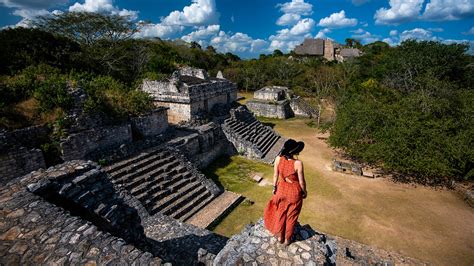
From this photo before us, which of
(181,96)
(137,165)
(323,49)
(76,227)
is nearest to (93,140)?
(137,165)

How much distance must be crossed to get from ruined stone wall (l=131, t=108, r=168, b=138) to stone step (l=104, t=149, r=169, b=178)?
1.43m

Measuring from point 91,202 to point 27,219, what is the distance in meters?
1.24

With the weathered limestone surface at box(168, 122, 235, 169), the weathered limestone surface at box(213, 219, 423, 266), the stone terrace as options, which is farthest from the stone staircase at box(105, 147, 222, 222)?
the weathered limestone surface at box(213, 219, 423, 266)

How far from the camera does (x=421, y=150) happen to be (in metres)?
11.2

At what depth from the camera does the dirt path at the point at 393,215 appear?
784cm

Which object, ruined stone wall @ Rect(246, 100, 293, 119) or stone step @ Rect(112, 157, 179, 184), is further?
ruined stone wall @ Rect(246, 100, 293, 119)

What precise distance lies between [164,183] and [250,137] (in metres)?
7.10

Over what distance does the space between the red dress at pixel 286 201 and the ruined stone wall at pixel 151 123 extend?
8.96 meters

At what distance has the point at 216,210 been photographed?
920cm

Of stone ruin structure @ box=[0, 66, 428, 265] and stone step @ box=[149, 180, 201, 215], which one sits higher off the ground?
stone ruin structure @ box=[0, 66, 428, 265]

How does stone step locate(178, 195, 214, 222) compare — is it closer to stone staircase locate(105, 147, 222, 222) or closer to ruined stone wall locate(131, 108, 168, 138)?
stone staircase locate(105, 147, 222, 222)

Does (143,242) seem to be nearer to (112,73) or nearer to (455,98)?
(455,98)

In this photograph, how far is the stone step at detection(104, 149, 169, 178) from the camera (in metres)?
9.20

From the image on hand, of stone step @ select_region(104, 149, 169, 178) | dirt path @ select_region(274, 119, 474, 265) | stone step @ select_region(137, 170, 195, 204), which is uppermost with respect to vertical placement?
stone step @ select_region(104, 149, 169, 178)
